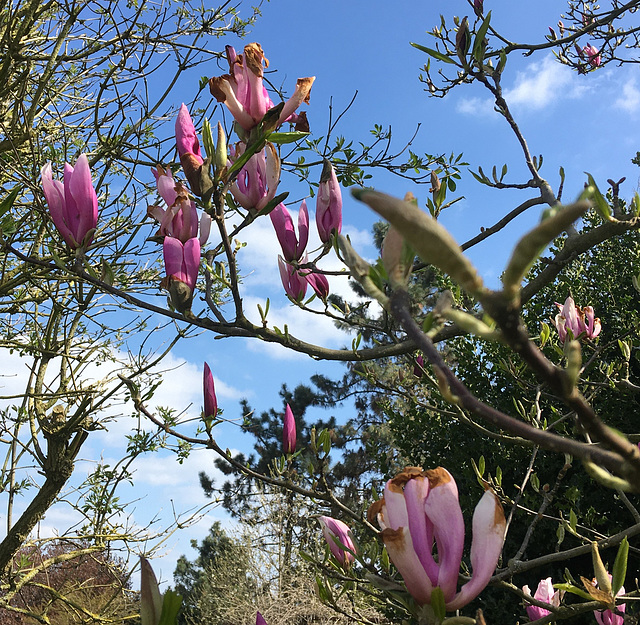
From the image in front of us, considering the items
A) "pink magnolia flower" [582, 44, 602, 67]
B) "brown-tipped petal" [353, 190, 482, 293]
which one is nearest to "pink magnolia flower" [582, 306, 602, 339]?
"pink magnolia flower" [582, 44, 602, 67]

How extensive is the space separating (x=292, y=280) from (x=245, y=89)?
0.45 meters

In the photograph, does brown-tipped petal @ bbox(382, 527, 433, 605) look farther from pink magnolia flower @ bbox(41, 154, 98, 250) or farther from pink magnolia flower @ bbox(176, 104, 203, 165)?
pink magnolia flower @ bbox(41, 154, 98, 250)

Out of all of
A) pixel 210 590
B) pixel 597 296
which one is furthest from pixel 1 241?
pixel 210 590

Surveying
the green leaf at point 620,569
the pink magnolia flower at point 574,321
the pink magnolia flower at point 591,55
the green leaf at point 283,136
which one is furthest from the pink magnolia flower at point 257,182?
the pink magnolia flower at point 591,55

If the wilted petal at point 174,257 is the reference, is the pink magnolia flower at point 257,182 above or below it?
above

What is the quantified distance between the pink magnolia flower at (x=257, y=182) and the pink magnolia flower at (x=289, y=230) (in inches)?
4.4

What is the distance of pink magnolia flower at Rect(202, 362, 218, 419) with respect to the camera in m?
1.79

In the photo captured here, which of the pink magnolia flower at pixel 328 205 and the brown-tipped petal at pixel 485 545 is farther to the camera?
the pink magnolia flower at pixel 328 205

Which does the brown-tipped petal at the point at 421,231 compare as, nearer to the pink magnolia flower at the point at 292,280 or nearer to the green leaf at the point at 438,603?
the green leaf at the point at 438,603

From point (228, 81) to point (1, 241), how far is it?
669 mm

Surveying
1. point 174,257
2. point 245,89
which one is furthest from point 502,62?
point 174,257

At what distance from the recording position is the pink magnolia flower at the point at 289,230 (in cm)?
135

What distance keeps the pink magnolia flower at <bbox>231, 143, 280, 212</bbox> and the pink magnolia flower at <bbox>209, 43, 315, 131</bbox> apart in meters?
0.09

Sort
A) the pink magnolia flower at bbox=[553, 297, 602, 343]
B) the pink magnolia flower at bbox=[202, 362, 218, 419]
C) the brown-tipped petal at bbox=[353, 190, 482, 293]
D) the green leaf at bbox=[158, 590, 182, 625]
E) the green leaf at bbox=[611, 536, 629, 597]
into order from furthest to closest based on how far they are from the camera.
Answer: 1. the pink magnolia flower at bbox=[553, 297, 602, 343]
2. the pink magnolia flower at bbox=[202, 362, 218, 419]
3. the green leaf at bbox=[611, 536, 629, 597]
4. the green leaf at bbox=[158, 590, 182, 625]
5. the brown-tipped petal at bbox=[353, 190, 482, 293]
